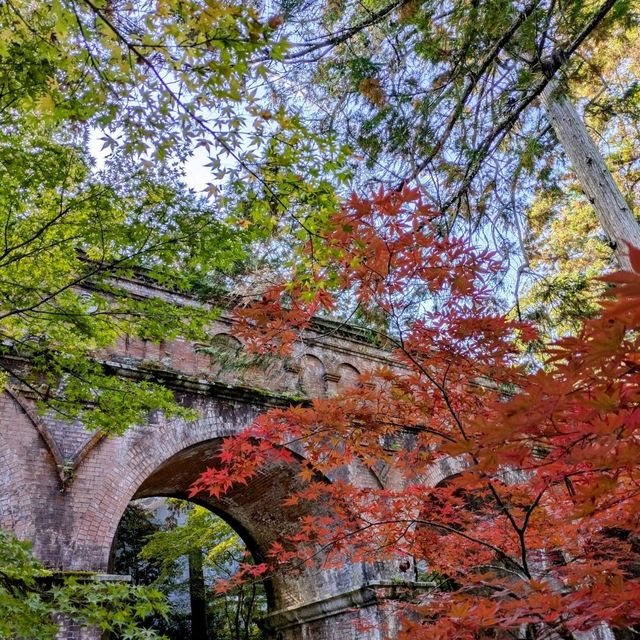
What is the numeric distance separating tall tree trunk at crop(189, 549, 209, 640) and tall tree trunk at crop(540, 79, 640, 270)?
10.6 m

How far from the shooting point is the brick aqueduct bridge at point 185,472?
250 inches

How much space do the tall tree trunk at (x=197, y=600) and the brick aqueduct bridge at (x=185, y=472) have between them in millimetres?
2824

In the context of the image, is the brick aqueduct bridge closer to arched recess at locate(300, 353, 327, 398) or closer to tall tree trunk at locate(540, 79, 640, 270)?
arched recess at locate(300, 353, 327, 398)

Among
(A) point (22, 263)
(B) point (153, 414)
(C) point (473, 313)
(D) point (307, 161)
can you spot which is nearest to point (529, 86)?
(C) point (473, 313)

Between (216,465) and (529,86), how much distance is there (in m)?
6.78

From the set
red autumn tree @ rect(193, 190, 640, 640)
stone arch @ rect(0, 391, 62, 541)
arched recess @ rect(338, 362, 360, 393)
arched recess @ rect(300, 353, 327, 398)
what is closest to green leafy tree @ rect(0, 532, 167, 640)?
red autumn tree @ rect(193, 190, 640, 640)

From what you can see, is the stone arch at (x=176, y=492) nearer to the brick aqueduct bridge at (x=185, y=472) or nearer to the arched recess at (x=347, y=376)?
the brick aqueduct bridge at (x=185, y=472)

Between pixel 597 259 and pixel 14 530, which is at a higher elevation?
pixel 597 259

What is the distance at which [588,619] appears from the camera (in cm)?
290

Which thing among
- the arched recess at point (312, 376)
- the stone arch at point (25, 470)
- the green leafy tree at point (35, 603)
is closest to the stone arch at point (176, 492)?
the stone arch at point (25, 470)

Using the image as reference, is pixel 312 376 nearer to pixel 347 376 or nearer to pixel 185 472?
pixel 347 376

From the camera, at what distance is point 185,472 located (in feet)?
29.3

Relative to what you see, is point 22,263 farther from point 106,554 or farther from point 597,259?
point 597,259

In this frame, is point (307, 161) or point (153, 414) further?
point (153, 414)
